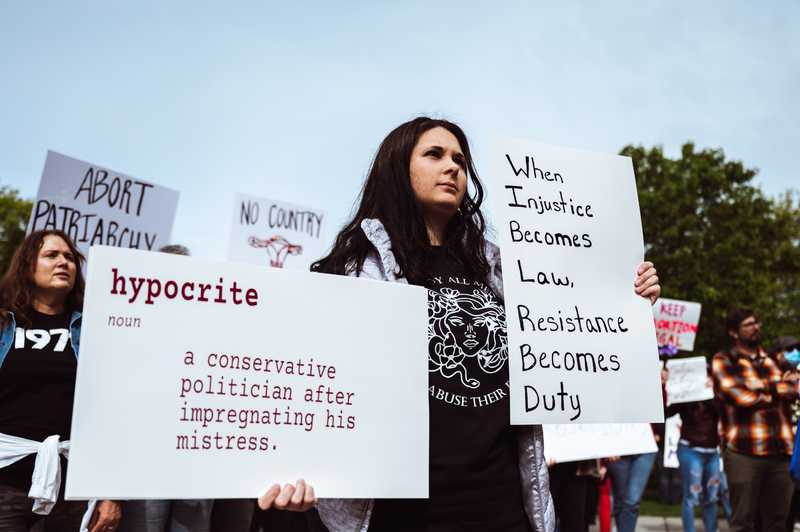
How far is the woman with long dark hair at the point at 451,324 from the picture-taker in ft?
6.56

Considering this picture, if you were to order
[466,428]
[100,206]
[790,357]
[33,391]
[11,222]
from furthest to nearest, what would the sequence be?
[11,222] → [790,357] → [100,206] → [33,391] → [466,428]

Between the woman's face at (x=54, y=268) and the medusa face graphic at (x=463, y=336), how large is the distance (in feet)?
8.23

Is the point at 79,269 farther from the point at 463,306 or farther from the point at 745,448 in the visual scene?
the point at 745,448

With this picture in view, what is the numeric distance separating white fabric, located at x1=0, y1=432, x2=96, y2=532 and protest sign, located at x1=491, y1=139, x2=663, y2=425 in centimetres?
237

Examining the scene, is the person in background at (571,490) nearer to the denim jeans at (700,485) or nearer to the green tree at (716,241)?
the denim jeans at (700,485)


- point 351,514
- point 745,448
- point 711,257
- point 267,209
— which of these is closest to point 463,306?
point 351,514

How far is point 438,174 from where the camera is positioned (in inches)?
92.9

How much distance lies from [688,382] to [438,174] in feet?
19.6

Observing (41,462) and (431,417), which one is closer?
(431,417)

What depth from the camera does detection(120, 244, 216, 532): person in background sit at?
4.15m

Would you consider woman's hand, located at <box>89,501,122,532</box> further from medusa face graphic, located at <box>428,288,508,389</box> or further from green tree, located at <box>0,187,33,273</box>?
green tree, located at <box>0,187,33,273</box>

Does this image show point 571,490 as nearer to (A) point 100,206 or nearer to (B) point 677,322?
(A) point 100,206

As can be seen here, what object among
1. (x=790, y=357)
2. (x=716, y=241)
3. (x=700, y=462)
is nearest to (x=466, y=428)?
(x=790, y=357)

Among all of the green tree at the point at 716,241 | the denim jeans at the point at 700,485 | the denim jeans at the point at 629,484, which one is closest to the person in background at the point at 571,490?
the denim jeans at the point at 629,484
